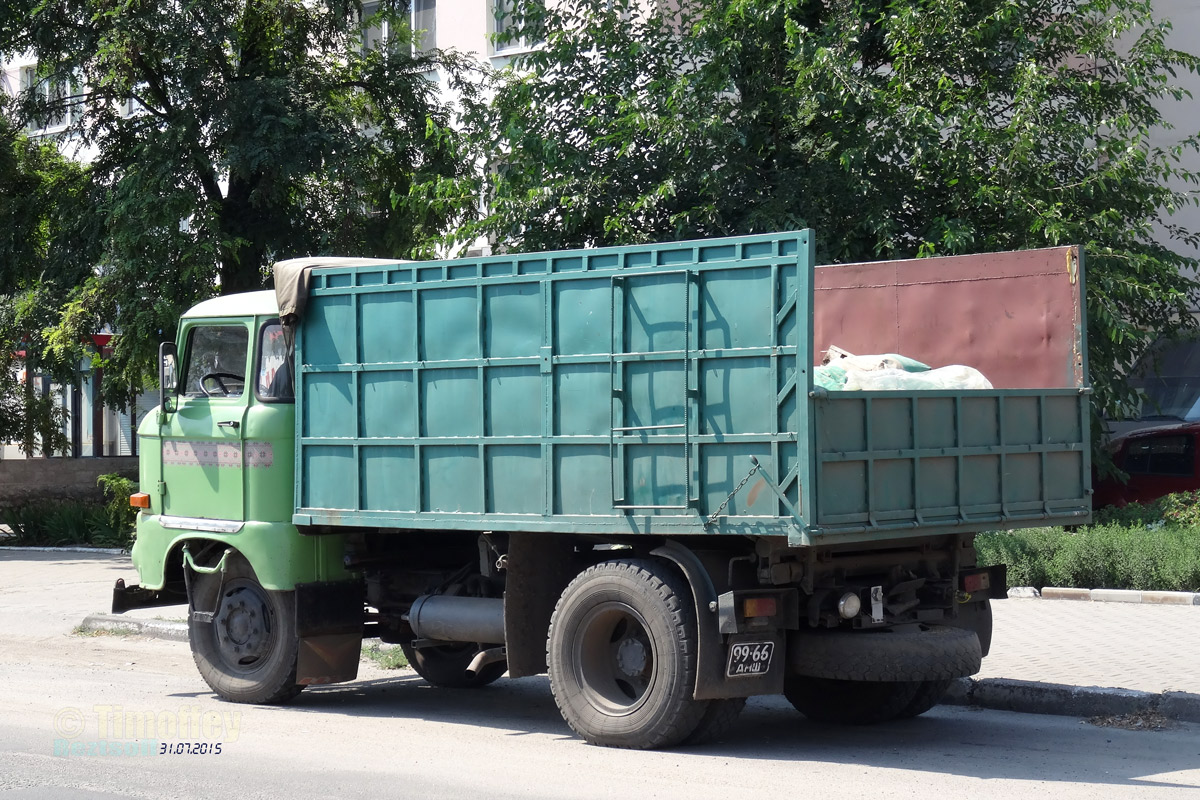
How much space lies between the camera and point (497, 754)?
732cm

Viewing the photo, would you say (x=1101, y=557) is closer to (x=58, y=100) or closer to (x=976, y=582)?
(x=976, y=582)

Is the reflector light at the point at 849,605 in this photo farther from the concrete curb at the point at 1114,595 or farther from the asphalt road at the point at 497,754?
the concrete curb at the point at 1114,595

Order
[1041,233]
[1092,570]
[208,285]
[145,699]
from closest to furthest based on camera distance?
[145,699], [1092,570], [1041,233], [208,285]

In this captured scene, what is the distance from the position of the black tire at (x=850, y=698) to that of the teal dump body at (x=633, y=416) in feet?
4.52

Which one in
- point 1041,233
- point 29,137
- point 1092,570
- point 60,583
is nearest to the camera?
point 1092,570

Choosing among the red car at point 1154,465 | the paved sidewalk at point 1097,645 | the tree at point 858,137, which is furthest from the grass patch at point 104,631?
the red car at point 1154,465

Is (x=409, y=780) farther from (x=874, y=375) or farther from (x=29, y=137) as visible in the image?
(x=29, y=137)

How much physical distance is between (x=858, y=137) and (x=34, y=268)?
12.9 metres

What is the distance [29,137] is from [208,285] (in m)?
5.80

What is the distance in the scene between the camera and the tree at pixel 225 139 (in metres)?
17.7

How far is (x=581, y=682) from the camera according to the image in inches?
295

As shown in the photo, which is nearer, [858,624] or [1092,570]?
[858,624]

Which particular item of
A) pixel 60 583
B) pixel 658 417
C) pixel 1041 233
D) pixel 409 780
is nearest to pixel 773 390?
pixel 658 417

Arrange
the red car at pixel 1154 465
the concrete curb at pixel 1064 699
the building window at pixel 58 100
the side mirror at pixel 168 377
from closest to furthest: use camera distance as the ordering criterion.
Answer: the concrete curb at pixel 1064 699
the side mirror at pixel 168 377
the red car at pixel 1154 465
the building window at pixel 58 100
